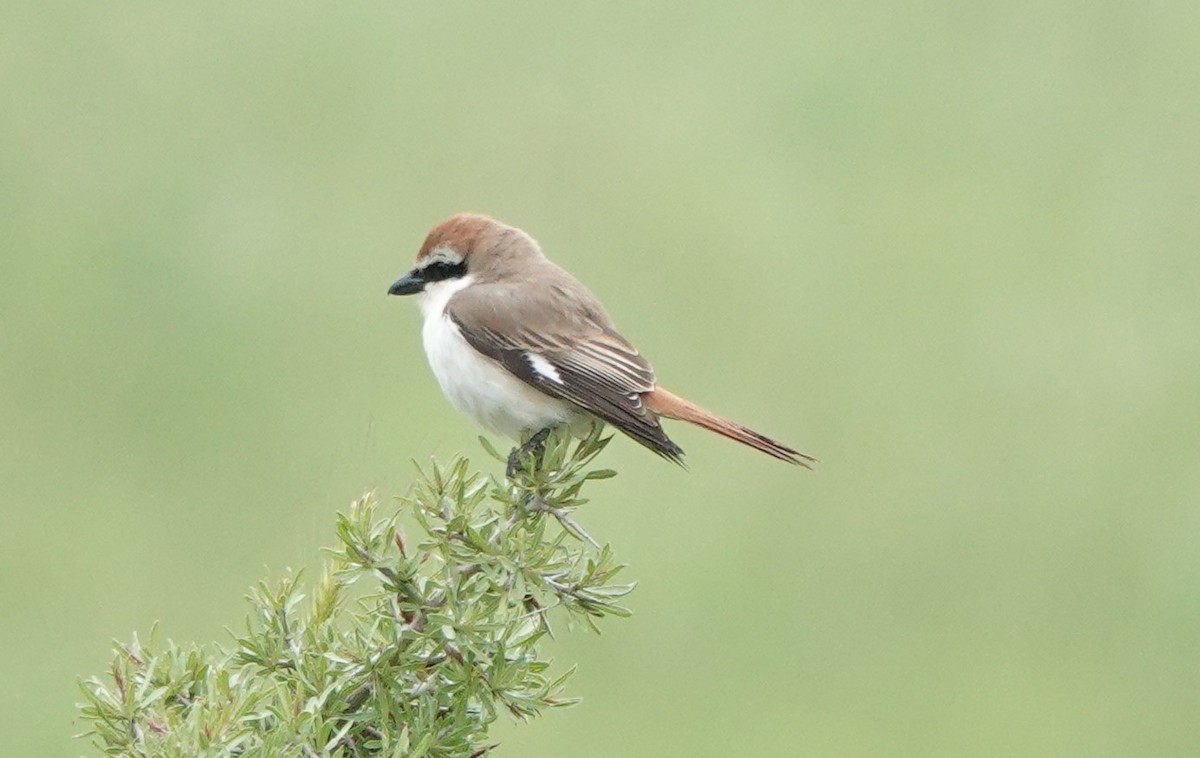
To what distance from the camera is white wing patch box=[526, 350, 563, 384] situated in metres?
3.93

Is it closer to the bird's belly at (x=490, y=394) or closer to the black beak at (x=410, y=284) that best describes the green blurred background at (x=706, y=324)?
the black beak at (x=410, y=284)

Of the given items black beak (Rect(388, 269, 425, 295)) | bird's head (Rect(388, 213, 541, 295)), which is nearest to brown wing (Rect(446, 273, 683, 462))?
bird's head (Rect(388, 213, 541, 295))

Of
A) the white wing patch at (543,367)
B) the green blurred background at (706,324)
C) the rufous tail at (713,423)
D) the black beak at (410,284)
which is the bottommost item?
the rufous tail at (713,423)

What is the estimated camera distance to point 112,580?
20.2 feet

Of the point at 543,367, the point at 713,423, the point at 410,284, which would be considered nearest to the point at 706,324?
the point at 410,284

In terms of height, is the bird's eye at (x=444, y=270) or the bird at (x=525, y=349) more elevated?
the bird's eye at (x=444, y=270)

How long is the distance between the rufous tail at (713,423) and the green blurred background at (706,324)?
157 centimetres

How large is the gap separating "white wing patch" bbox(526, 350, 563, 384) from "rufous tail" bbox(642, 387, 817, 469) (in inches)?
8.2

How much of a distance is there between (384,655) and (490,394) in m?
1.99

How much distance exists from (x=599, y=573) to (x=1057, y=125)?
7.05 metres

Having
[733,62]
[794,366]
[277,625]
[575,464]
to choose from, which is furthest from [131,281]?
[277,625]

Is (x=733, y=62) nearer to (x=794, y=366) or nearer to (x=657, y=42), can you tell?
(x=657, y=42)

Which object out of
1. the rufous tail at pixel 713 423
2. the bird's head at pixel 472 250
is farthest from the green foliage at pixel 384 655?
the bird's head at pixel 472 250

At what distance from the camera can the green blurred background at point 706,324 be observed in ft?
20.2
